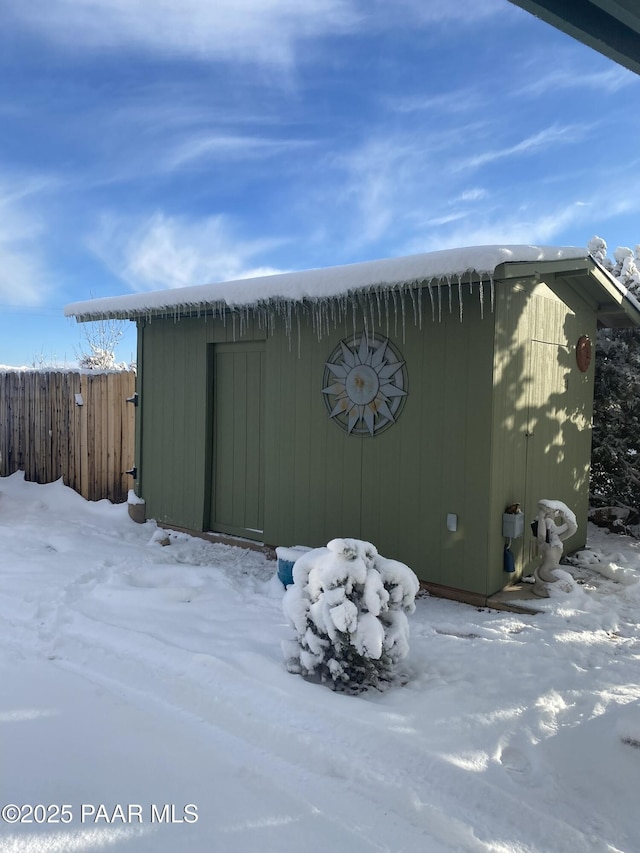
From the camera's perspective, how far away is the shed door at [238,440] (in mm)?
6059

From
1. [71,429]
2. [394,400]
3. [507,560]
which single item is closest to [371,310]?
[394,400]

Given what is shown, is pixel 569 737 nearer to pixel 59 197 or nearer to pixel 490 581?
pixel 490 581

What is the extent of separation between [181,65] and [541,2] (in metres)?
7.25

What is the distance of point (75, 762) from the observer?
222cm

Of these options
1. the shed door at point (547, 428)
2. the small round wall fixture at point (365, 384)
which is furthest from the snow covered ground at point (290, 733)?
the small round wall fixture at point (365, 384)

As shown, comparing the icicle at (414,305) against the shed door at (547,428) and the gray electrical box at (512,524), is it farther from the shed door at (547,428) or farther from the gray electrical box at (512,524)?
the gray electrical box at (512,524)

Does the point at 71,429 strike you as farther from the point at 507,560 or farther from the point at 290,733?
the point at 290,733

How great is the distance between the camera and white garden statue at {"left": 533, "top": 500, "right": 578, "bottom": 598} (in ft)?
15.5

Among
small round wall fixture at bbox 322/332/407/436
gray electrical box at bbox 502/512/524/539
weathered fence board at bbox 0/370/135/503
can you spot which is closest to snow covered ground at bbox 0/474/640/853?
gray electrical box at bbox 502/512/524/539

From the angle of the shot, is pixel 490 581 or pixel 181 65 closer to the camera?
pixel 490 581

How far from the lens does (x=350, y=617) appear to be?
282 centimetres

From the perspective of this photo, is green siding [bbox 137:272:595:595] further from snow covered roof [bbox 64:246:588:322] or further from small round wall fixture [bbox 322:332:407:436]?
snow covered roof [bbox 64:246:588:322]

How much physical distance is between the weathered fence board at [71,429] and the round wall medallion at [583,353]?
536 centimetres

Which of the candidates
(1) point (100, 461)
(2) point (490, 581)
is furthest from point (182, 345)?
(2) point (490, 581)
